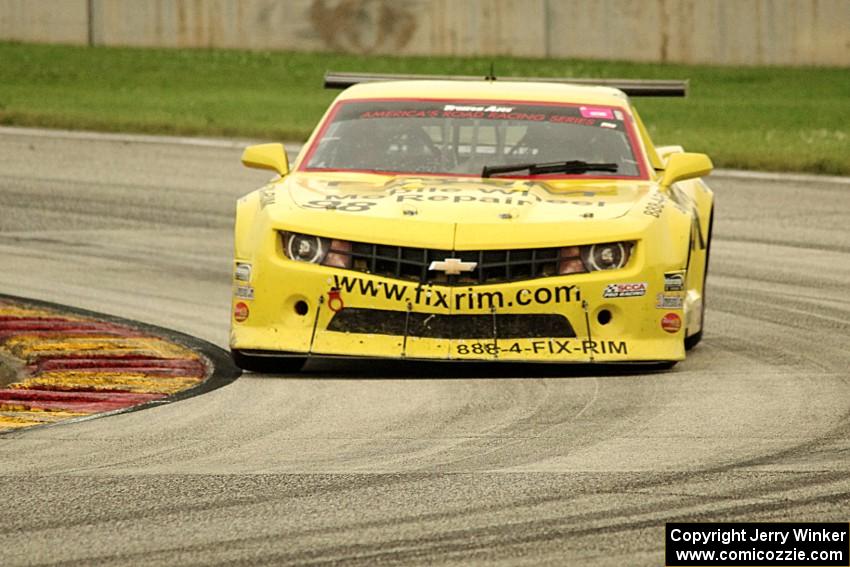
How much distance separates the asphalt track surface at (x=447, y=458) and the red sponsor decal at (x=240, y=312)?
0.99 ft

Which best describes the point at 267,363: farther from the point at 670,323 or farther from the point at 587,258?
the point at 670,323

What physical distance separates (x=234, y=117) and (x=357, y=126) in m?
14.8

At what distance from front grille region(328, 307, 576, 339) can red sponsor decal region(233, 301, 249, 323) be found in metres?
0.67

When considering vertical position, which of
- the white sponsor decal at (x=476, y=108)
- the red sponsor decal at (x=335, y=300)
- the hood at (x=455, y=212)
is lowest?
the red sponsor decal at (x=335, y=300)

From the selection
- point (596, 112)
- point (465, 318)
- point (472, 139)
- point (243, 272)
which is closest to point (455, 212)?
point (465, 318)

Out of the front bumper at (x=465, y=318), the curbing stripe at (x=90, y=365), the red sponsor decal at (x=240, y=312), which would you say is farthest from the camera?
the red sponsor decal at (x=240, y=312)

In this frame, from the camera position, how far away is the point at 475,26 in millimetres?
34406

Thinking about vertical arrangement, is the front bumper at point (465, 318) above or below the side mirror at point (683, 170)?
below

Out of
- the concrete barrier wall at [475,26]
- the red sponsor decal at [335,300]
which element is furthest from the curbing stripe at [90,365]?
the concrete barrier wall at [475,26]

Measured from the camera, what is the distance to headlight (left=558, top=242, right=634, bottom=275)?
8.57 metres

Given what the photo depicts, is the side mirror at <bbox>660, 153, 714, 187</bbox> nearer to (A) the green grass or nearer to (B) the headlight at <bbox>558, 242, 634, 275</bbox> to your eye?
(B) the headlight at <bbox>558, 242, 634, 275</bbox>

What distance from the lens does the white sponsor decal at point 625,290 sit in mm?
8523

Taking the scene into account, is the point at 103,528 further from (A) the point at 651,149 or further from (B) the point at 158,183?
(B) the point at 158,183

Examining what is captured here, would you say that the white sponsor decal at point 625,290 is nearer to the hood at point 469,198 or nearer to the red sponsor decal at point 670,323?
the red sponsor decal at point 670,323
